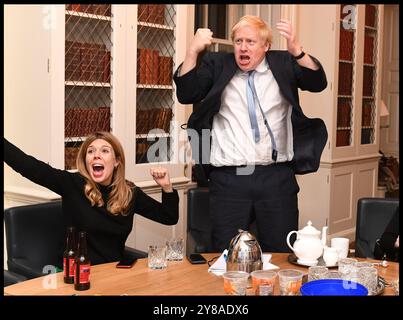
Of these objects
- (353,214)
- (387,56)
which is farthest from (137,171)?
(387,56)

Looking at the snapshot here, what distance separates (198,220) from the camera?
275cm

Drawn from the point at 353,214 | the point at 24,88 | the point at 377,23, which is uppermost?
the point at 377,23

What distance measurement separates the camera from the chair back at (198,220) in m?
→ 2.73

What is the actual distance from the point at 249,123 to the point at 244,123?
2 centimetres

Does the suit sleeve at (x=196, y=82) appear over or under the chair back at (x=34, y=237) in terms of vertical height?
over

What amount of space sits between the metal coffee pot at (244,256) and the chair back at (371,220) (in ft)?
3.08

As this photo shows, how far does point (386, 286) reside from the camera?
1710 millimetres

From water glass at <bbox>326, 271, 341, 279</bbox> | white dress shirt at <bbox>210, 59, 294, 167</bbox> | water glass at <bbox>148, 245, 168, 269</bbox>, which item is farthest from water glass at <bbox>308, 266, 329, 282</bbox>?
white dress shirt at <bbox>210, 59, 294, 167</bbox>

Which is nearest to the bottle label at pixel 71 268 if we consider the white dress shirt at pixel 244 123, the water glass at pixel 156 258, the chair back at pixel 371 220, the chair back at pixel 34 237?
the water glass at pixel 156 258

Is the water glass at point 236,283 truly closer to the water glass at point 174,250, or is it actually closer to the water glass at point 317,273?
the water glass at point 317,273

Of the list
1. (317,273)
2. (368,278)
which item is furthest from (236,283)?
(368,278)
